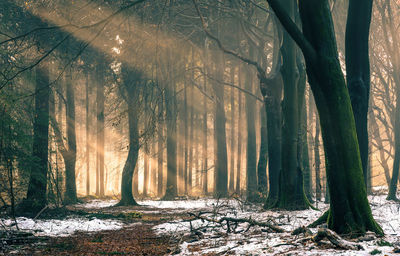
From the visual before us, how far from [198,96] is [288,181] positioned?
73.7 feet

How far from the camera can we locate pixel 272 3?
21.3 feet

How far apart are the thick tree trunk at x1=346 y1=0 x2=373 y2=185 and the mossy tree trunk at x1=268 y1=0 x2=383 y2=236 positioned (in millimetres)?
1202

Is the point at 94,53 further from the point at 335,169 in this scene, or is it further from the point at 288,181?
the point at 335,169

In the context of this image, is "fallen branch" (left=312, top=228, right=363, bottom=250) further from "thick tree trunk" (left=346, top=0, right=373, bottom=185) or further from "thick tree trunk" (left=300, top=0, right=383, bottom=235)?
"thick tree trunk" (left=346, top=0, right=373, bottom=185)

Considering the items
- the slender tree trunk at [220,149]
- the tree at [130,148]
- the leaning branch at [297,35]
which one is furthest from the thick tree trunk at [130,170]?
the leaning branch at [297,35]

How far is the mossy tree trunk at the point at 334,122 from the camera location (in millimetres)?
6099

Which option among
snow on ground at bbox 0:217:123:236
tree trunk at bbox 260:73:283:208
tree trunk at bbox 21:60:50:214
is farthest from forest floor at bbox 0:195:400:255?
tree trunk at bbox 260:73:283:208

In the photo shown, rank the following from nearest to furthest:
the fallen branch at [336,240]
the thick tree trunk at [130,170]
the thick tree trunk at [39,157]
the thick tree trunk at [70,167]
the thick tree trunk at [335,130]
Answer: the fallen branch at [336,240]
the thick tree trunk at [335,130]
the thick tree trunk at [39,157]
the thick tree trunk at [130,170]
the thick tree trunk at [70,167]

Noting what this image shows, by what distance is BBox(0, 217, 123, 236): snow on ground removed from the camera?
976 cm

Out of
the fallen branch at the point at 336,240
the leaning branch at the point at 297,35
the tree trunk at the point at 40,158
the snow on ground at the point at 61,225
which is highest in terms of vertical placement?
the leaning branch at the point at 297,35

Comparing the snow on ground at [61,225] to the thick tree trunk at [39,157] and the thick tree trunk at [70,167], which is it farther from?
the thick tree trunk at [70,167]

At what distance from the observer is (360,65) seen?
291 inches

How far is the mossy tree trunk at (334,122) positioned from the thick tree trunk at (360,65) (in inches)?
47.3

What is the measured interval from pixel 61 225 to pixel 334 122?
8.01 meters
